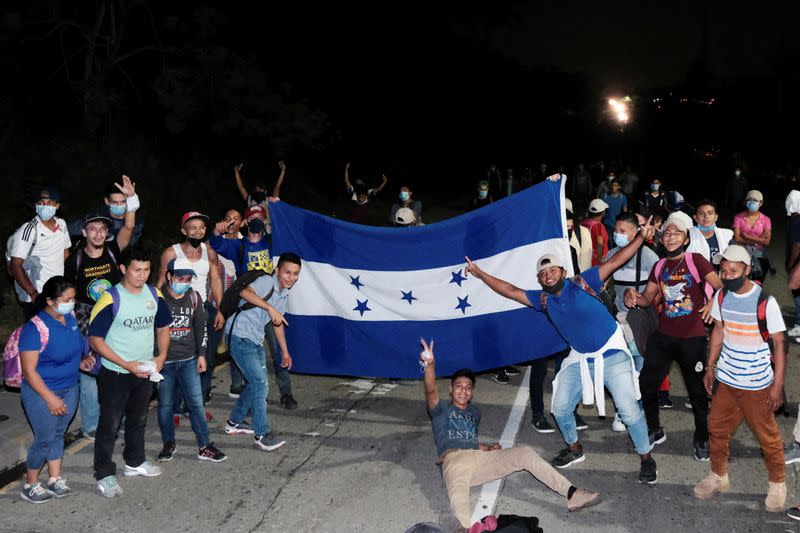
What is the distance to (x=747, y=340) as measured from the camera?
5684 millimetres

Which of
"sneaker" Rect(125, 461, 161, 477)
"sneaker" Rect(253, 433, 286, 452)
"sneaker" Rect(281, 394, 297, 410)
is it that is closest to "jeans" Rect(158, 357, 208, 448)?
"sneaker" Rect(125, 461, 161, 477)

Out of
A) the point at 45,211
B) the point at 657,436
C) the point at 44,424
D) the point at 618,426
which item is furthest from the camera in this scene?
the point at 618,426

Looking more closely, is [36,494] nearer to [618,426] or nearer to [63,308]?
[63,308]

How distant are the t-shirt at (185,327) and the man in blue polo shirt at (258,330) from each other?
1.37 feet

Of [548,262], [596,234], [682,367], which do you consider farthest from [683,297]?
[596,234]

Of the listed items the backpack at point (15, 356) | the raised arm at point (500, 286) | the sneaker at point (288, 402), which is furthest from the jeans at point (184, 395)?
the raised arm at point (500, 286)

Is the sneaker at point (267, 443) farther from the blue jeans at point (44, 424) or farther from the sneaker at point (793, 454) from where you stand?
the sneaker at point (793, 454)

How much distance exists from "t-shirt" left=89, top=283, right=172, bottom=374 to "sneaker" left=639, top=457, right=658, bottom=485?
157 inches

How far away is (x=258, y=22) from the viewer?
2056 centimetres

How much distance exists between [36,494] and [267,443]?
6.18 feet

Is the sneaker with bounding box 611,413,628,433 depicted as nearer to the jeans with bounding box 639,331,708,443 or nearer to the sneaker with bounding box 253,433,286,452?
the jeans with bounding box 639,331,708,443

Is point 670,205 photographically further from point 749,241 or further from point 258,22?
point 258,22

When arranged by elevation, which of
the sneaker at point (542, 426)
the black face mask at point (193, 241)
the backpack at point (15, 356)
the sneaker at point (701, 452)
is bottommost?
the sneaker at point (701, 452)

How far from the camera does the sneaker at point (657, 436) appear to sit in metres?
6.95
